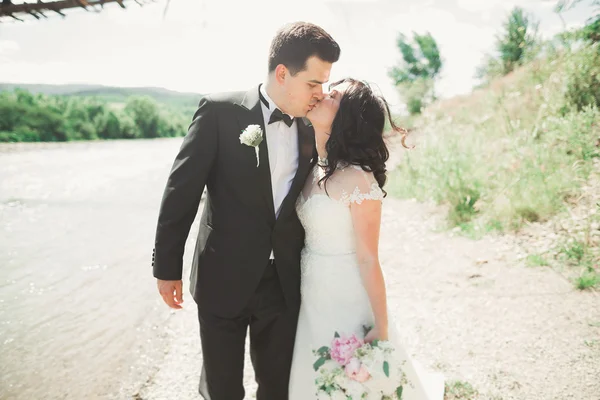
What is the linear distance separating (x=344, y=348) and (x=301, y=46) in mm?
1507

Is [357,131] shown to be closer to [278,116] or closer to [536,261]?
[278,116]

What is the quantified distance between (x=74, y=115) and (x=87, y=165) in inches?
1774

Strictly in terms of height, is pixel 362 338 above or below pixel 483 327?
above

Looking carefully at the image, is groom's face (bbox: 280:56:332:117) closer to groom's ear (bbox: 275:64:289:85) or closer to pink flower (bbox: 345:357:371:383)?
groom's ear (bbox: 275:64:289:85)

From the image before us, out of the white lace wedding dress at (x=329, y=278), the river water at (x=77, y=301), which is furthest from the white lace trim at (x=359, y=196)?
the river water at (x=77, y=301)

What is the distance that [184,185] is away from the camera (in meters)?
1.99

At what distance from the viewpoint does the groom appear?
2025mm

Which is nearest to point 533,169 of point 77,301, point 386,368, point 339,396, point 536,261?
point 536,261

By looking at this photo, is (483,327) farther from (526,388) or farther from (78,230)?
(78,230)

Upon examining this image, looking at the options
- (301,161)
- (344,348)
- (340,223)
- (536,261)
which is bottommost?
(536,261)

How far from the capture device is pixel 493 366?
10.8 feet

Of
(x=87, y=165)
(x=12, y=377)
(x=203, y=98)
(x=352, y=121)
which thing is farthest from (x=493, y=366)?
(x=87, y=165)

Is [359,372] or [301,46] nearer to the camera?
[359,372]

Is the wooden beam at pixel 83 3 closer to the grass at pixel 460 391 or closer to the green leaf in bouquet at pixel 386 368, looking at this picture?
the green leaf in bouquet at pixel 386 368
